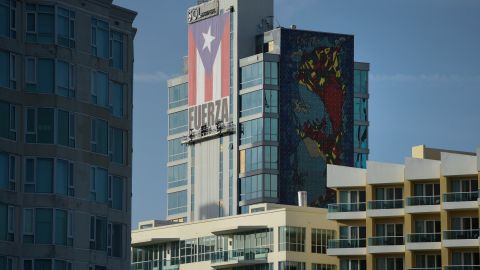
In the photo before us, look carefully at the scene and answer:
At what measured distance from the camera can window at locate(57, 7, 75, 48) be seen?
7906 centimetres

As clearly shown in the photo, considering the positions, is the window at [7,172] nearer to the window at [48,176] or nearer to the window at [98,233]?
the window at [48,176]

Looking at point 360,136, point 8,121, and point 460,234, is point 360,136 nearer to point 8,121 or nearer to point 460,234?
point 460,234

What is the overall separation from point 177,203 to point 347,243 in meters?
45.7

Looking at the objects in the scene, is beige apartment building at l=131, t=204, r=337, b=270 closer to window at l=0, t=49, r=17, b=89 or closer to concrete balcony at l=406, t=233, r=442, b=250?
concrete balcony at l=406, t=233, r=442, b=250

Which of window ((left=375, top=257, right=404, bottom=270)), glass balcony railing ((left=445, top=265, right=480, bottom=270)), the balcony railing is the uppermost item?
the balcony railing

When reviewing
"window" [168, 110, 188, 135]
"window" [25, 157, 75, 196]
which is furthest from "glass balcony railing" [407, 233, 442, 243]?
"window" [25, 157, 75, 196]

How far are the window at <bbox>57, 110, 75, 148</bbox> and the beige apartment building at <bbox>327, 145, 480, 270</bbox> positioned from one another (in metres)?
64.4

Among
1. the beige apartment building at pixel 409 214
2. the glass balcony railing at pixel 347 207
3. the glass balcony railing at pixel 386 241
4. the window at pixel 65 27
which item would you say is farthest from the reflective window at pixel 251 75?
the window at pixel 65 27

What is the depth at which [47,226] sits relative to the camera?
76.5m

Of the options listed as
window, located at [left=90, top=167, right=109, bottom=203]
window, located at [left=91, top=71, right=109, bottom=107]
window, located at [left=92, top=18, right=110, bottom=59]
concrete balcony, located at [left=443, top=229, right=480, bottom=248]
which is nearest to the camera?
window, located at [left=90, top=167, right=109, bottom=203]

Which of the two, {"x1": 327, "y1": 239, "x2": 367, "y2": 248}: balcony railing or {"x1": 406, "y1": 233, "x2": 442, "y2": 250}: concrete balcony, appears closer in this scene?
{"x1": 406, "y1": 233, "x2": 442, "y2": 250}: concrete balcony

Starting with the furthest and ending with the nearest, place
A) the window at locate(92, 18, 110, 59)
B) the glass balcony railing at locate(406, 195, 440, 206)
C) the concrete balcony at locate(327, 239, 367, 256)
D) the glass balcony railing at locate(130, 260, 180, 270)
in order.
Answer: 1. the glass balcony railing at locate(130, 260, 180, 270)
2. the concrete balcony at locate(327, 239, 367, 256)
3. the glass balcony railing at locate(406, 195, 440, 206)
4. the window at locate(92, 18, 110, 59)

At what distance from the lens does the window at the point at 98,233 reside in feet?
259

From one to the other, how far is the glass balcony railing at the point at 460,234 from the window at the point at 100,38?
63.1 meters
